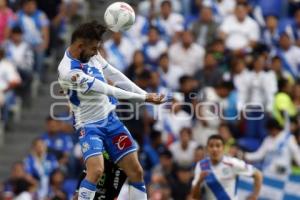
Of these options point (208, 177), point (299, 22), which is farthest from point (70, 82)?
point (299, 22)

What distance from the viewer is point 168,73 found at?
840 inches

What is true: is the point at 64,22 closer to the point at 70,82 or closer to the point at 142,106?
the point at 142,106

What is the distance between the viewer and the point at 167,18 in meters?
22.4

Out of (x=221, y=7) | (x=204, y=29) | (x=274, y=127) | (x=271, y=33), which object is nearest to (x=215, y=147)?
(x=274, y=127)

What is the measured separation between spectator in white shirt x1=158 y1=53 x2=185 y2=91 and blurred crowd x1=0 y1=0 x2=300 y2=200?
0.06 ft

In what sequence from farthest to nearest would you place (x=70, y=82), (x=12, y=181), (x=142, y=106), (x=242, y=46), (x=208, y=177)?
1. (x=242, y=46)
2. (x=142, y=106)
3. (x=12, y=181)
4. (x=208, y=177)
5. (x=70, y=82)

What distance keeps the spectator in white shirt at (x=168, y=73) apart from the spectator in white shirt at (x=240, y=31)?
125cm

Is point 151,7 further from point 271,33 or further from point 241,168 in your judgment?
point 241,168

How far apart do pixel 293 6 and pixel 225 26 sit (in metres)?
1.72

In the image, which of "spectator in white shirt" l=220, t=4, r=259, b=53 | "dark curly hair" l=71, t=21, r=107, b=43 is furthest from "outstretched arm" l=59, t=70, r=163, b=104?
"spectator in white shirt" l=220, t=4, r=259, b=53

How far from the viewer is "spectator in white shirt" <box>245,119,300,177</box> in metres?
19.3

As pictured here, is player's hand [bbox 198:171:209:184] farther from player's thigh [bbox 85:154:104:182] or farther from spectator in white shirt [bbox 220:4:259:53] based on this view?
spectator in white shirt [bbox 220:4:259:53]

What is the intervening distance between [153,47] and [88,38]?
25.1 ft

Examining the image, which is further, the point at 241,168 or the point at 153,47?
the point at 153,47
